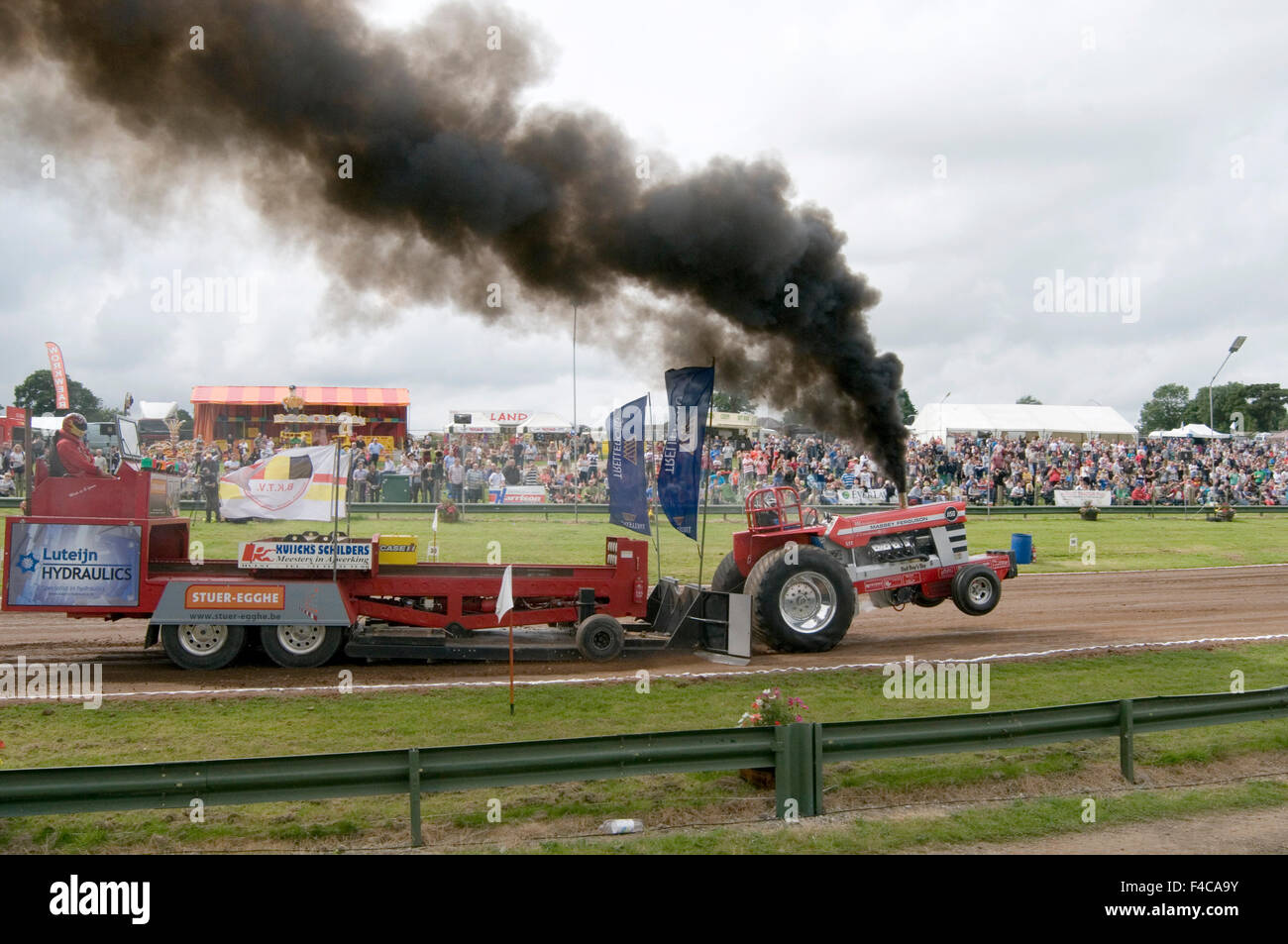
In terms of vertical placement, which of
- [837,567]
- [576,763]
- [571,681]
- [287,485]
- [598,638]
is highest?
[287,485]

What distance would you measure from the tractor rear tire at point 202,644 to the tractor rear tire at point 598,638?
3.50 metres

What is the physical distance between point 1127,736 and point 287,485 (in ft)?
25.7

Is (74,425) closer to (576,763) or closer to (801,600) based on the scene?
(576,763)

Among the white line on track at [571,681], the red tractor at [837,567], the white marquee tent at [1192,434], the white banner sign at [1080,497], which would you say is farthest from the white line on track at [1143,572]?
the white marquee tent at [1192,434]

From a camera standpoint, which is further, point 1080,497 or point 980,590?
point 1080,497

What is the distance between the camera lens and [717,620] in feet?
38.4

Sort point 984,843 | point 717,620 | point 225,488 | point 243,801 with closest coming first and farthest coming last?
point 243,801
point 984,843
point 225,488
point 717,620

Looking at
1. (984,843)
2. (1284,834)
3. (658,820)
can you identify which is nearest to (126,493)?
(658,820)

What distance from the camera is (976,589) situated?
13.0 m

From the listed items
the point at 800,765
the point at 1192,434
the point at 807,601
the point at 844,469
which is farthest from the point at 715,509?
the point at 1192,434

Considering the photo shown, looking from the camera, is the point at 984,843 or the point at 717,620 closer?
the point at 984,843

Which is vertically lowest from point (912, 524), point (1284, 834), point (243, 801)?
point (1284, 834)

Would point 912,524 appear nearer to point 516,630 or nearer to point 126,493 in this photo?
point 516,630
